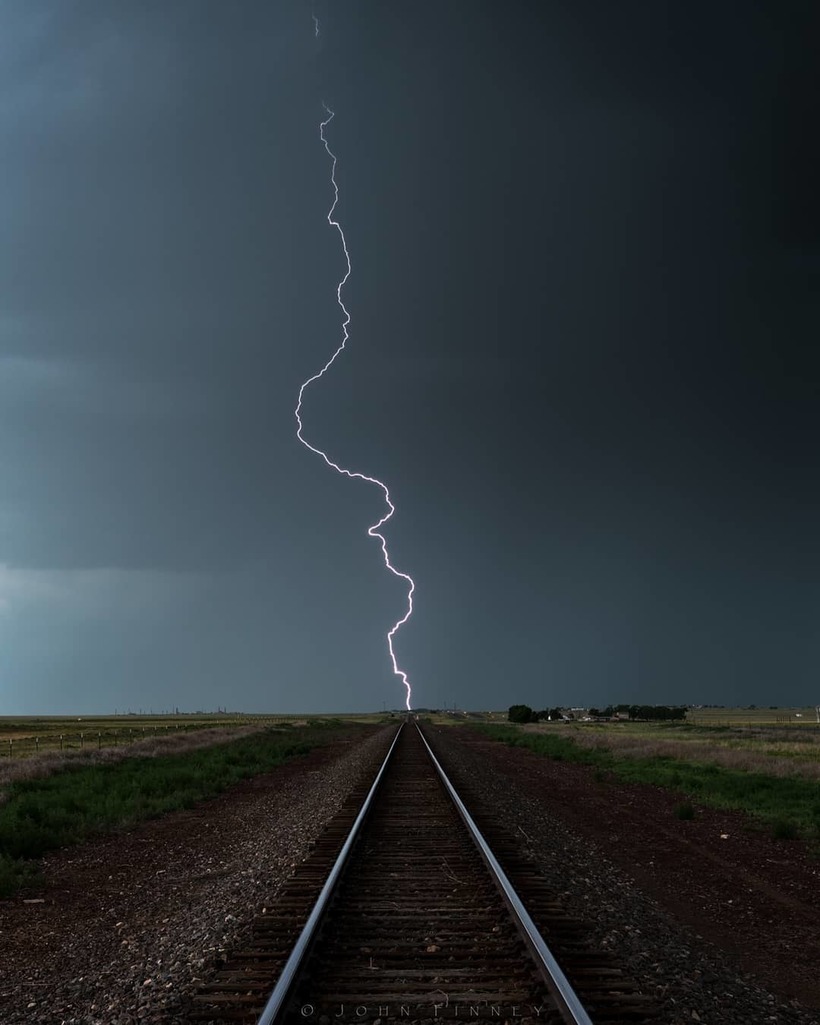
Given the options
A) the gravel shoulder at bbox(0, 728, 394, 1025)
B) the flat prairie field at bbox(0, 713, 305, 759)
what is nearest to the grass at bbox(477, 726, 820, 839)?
the gravel shoulder at bbox(0, 728, 394, 1025)

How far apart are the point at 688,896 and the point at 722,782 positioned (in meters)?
13.5

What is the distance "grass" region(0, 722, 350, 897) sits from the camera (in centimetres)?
1270

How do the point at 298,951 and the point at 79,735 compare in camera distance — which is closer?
the point at 298,951

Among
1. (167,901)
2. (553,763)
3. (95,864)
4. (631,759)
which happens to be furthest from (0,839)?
(631,759)

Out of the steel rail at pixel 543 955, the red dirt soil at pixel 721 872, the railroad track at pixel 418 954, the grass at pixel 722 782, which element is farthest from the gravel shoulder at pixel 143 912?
the grass at pixel 722 782

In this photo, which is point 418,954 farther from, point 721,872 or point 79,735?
point 79,735

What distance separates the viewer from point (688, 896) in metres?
9.38

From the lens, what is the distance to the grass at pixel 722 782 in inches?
621


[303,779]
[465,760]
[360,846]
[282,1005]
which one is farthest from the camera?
[465,760]

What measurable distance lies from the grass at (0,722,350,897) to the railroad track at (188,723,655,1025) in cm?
536

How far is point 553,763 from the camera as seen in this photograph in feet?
95.5

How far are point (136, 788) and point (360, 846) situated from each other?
39.7ft

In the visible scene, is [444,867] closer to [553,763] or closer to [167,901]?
[167,901]

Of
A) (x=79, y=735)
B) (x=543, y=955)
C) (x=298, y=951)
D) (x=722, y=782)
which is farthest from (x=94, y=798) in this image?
(x=79, y=735)
